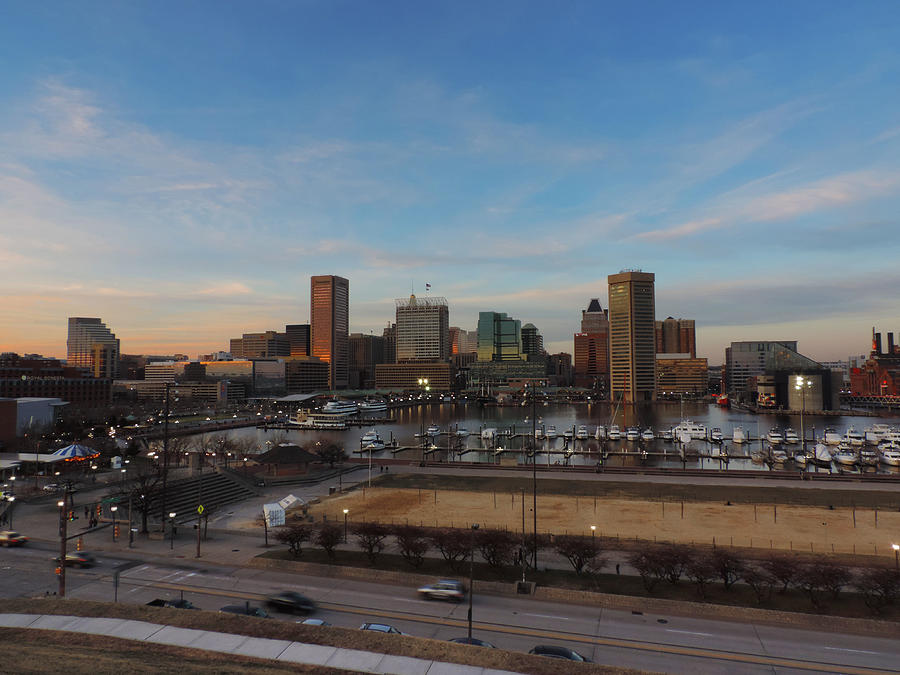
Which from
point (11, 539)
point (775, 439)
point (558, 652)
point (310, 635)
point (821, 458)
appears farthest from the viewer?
point (775, 439)

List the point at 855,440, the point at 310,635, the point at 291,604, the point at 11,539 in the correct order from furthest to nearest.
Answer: the point at 855,440 → the point at 11,539 → the point at 291,604 → the point at 310,635

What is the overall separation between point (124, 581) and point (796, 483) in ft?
Result: 224

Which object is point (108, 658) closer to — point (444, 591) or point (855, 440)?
point (444, 591)

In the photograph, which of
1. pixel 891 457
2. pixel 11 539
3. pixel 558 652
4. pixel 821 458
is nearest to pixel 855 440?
pixel 891 457

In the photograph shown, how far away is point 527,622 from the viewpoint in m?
26.7

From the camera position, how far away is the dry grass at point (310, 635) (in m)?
17.8

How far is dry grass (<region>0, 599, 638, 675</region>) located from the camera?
17.8 meters

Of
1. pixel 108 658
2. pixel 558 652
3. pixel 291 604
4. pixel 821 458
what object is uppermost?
pixel 108 658

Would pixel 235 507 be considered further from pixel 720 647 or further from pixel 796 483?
pixel 796 483

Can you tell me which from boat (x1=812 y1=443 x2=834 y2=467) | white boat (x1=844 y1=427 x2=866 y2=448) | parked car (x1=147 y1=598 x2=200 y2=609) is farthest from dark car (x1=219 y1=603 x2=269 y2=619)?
white boat (x1=844 y1=427 x2=866 y2=448)

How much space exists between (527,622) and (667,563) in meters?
9.30

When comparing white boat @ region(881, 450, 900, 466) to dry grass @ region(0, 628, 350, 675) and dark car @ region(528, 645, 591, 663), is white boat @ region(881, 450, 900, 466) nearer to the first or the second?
dark car @ region(528, 645, 591, 663)

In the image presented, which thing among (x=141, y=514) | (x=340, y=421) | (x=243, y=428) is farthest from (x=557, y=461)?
(x=243, y=428)

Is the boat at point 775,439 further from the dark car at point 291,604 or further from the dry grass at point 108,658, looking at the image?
the dry grass at point 108,658
